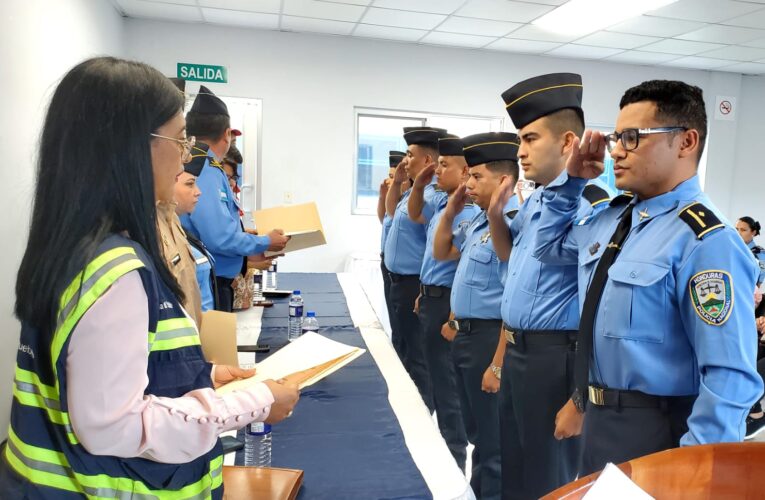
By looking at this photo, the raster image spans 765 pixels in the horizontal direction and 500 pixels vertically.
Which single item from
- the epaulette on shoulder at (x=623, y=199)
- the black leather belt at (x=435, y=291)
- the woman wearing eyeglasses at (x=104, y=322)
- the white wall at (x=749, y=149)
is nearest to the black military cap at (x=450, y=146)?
the black leather belt at (x=435, y=291)

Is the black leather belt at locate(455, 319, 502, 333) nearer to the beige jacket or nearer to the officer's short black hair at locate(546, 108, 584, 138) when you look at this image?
the officer's short black hair at locate(546, 108, 584, 138)

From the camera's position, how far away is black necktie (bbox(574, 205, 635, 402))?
143cm

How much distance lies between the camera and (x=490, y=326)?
241 cm

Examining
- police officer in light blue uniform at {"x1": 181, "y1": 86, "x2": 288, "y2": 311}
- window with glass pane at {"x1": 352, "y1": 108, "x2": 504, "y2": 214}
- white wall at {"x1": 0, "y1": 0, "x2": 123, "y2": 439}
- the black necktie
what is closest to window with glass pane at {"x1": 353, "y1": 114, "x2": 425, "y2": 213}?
window with glass pane at {"x1": 352, "y1": 108, "x2": 504, "y2": 214}

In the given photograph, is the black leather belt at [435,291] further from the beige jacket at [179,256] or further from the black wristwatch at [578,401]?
the beige jacket at [179,256]

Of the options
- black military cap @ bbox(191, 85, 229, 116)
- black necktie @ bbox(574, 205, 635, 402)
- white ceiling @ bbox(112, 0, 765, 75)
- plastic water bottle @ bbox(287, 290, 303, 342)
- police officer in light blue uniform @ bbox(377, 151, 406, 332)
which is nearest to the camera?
black necktie @ bbox(574, 205, 635, 402)

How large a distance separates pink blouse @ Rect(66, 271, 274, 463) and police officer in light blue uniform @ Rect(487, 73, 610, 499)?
4.23 ft

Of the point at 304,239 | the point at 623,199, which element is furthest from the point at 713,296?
the point at 304,239

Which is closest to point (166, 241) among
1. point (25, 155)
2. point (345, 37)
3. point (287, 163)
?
point (25, 155)

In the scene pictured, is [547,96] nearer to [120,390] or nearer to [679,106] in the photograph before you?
[679,106]

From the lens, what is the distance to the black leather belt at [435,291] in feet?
9.87

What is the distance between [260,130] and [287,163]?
0.45m

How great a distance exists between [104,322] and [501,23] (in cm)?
525

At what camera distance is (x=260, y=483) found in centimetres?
112
